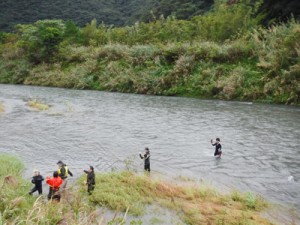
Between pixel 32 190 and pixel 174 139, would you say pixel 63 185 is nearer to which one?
pixel 32 190

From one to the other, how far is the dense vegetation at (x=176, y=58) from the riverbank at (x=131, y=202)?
73.7ft

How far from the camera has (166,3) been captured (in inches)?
3760

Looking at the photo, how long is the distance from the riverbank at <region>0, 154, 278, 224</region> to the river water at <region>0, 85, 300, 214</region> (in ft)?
5.67

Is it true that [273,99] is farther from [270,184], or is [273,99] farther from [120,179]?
[120,179]

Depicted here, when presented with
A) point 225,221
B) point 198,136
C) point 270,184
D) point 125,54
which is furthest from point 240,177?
point 125,54

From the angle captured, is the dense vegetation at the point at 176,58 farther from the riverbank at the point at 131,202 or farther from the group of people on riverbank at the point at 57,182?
the group of people on riverbank at the point at 57,182

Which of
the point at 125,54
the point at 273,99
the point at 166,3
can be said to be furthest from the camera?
the point at 166,3

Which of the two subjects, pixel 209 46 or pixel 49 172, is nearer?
pixel 49 172

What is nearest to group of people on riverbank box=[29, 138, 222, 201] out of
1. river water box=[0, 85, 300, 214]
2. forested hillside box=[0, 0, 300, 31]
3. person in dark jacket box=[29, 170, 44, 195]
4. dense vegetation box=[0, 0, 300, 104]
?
person in dark jacket box=[29, 170, 44, 195]

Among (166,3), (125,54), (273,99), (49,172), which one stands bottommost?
(49,172)

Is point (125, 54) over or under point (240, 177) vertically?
over

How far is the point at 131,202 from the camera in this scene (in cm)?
1218

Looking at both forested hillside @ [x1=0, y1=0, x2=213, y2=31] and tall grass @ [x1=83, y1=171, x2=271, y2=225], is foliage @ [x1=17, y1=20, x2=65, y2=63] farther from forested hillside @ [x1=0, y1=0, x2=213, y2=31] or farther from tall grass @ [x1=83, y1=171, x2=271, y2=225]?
tall grass @ [x1=83, y1=171, x2=271, y2=225]

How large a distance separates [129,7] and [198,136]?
119 m
